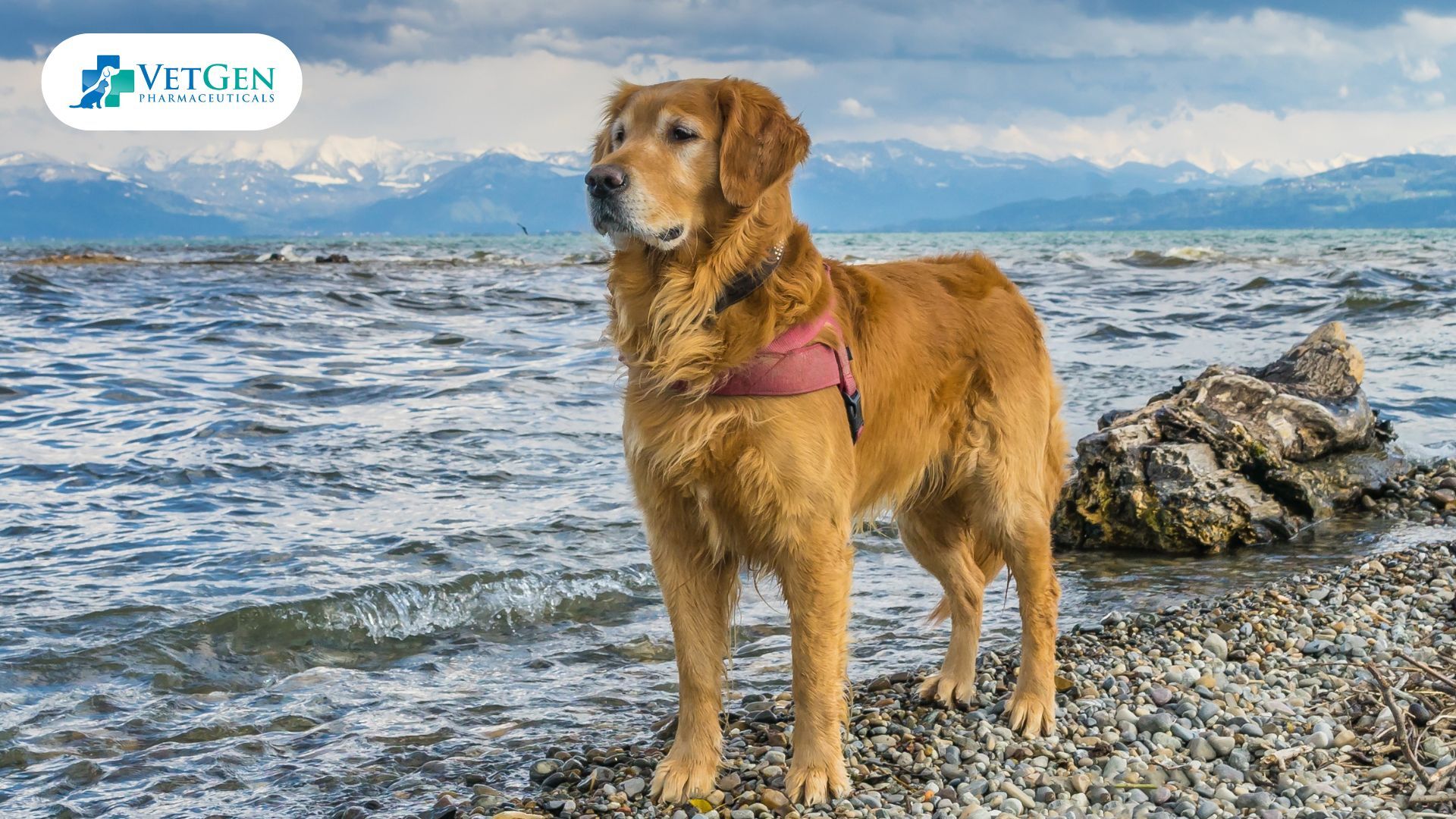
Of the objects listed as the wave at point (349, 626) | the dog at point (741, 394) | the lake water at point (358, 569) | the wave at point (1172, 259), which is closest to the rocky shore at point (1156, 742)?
the dog at point (741, 394)

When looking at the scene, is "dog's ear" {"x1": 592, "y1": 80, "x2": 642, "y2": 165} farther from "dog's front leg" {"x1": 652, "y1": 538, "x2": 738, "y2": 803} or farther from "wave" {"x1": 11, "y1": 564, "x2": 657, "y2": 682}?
"wave" {"x1": 11, "y1": 564, "x2": 657, "y2": 682}

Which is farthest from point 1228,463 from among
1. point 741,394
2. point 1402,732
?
point 741,394

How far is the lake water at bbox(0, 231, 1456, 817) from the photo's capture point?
15.6 ft

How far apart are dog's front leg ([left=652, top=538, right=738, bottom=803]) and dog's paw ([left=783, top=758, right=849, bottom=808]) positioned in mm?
314

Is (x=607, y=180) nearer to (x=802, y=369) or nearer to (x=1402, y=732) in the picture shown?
(x=802, y=369)

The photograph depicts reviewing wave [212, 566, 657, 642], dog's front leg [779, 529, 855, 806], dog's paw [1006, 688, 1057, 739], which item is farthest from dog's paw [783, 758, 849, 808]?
wave [212, 566, 657, 642]

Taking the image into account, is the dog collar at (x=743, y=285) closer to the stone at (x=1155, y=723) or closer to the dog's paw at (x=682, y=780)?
the dog's paw at (x=682, y=780)

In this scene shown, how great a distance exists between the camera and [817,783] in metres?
3.82

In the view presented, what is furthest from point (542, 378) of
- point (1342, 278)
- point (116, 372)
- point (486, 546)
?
point (1342, 278)

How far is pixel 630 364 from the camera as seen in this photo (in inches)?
153

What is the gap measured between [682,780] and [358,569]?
3.68 metres

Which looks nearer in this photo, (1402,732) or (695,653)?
(1402,732)

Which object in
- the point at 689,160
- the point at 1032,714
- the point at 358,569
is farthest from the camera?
the point at 358,569

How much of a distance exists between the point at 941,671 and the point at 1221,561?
9.68ft
